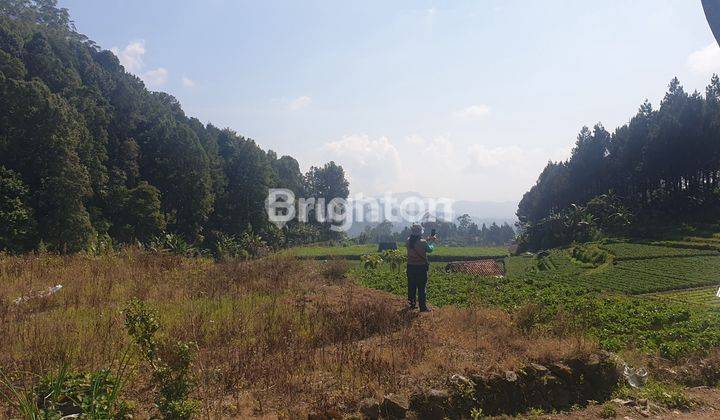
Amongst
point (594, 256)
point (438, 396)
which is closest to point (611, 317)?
point (438, 396)

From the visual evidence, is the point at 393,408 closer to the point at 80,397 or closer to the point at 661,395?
the point at 80,397

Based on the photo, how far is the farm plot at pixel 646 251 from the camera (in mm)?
29469

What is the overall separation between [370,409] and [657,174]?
56734 mm

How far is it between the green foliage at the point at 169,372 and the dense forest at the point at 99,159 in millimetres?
12085

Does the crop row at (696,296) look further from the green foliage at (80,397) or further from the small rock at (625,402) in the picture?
the green foliage at (80,397)

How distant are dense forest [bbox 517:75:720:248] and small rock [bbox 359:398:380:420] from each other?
47.0 meters

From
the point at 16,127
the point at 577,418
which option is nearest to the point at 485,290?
the point at 577,418

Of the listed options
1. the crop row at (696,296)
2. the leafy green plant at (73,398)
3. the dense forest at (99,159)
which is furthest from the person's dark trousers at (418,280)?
the dense forest at (99,159)

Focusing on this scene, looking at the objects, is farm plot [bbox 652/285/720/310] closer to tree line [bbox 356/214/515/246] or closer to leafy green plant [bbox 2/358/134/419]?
leafy green plant [bbox 2/358/134/419]

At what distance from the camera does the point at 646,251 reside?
3206cm

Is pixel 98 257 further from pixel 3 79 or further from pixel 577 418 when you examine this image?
pixel 3 79

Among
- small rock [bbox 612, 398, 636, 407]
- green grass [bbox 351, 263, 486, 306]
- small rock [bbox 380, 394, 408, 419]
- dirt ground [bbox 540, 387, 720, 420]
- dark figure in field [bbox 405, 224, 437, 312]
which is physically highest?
dark figure in field [bbox 405, 224, 437, 312]

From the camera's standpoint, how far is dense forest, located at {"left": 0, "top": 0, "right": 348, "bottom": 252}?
31.0m

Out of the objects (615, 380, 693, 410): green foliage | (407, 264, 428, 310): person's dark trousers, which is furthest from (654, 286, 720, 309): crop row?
(407, 264, 428, 310): person's dark trousers
